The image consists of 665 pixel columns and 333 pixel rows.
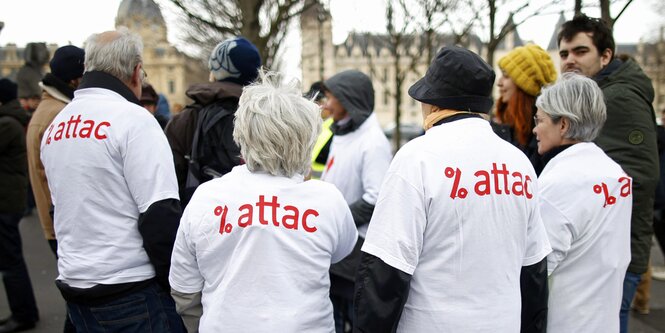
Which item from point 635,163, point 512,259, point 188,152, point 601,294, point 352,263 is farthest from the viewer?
point 352,263

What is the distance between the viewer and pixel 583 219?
2.36 meters

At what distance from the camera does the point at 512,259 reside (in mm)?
1988

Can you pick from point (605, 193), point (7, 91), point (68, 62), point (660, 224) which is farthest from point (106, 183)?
point (660, 224)

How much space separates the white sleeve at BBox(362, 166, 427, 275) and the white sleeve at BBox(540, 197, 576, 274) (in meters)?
0.76

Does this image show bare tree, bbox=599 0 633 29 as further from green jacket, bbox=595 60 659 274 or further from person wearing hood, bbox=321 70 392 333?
person wearing hood, bbox=321 70 392 333

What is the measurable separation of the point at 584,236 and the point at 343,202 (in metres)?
1.09

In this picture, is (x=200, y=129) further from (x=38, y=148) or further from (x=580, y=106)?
(x=580, y=106)

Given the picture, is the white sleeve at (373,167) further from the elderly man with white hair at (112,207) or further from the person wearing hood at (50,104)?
the person wearing hood at (50,104)

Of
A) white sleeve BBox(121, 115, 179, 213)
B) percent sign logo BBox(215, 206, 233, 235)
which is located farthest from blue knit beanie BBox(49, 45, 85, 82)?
percent sign logo BBox(215, 206, 233, 235)

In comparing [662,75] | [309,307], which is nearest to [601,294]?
[309,307]

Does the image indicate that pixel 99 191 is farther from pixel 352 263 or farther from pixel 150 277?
pixel 352 263

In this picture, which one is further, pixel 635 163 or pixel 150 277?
pixel 635 163

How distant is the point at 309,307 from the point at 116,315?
39.8 inches

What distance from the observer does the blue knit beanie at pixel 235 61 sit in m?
3.17
